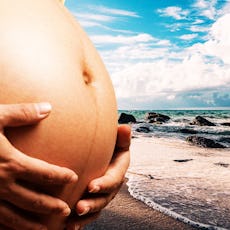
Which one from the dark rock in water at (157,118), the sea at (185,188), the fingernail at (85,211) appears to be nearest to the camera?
the fingernail at (85,211)

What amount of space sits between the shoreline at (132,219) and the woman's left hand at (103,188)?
4.21ft

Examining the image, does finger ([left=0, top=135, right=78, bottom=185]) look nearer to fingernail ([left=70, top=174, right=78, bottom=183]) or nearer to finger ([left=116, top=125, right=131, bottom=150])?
fingernail ([left=70, top=174, right=78, bottom=183])

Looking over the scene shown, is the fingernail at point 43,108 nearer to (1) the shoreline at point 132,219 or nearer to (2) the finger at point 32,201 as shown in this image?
(2) the finger at point 32,201

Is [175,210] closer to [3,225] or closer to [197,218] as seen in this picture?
[197,218]

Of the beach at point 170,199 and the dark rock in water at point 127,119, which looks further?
the dark rock in water at point 127,119

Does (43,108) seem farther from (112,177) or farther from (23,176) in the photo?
(112,177)

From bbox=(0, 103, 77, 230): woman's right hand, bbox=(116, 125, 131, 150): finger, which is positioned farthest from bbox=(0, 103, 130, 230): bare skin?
bbox=(116, 125, 131, 150): finger

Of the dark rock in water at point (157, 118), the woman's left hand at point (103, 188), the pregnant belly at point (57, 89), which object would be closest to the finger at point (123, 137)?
the woman's left hand at point (103, 188)

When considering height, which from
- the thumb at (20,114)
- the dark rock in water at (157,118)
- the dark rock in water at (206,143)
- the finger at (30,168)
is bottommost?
the dark rock in water at (157,118)

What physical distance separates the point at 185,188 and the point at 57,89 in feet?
10.5

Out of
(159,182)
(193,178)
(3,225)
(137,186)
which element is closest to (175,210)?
(137,186)

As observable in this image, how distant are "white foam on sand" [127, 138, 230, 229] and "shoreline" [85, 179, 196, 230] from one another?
109mm

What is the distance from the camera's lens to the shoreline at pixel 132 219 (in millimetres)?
2611

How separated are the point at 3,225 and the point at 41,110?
37 cm
